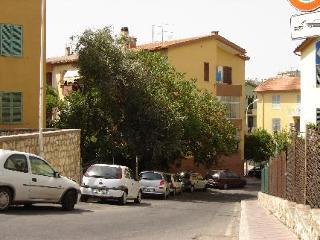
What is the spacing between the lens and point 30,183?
1584 centimetres

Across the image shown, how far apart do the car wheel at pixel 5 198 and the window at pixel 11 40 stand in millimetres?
16423

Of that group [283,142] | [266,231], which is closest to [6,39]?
[283,142]

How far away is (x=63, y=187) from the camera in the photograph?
1708 cm

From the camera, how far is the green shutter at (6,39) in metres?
30.4

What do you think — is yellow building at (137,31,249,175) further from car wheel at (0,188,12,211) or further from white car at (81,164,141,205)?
car wheel at (0,188,12,211)

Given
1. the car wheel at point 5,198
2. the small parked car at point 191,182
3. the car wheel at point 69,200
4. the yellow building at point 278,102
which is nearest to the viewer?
the car wheel at point 5,198

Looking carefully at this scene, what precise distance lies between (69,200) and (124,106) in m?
21.3

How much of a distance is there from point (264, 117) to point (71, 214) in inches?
3217

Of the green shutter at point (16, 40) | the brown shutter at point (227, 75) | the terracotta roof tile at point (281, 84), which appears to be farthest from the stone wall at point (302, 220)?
the terracotta roof tile at point (281, 84)

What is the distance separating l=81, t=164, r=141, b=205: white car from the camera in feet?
74.4

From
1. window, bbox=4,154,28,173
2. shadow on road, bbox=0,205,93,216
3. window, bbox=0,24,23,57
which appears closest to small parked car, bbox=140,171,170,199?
window, bbox=0,24,23,57

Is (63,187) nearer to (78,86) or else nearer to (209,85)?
(78,86)

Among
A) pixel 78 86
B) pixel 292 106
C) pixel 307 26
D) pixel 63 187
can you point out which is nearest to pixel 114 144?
pixel 78 86

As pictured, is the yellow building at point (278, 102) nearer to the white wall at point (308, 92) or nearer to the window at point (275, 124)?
the window at point (275, 124)
